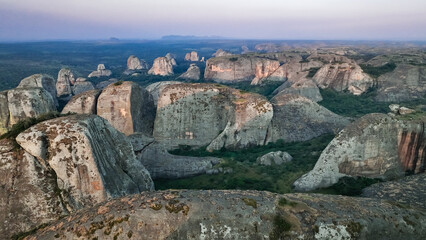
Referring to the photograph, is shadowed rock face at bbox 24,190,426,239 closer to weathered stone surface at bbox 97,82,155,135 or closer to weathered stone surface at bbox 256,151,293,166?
weathered stone surface at bbox 256,151,293,166

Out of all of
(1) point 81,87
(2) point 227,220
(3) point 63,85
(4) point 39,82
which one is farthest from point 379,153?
(1) point 81,87

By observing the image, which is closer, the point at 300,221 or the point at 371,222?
the point at 300,221

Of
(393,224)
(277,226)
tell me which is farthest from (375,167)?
(277,226)

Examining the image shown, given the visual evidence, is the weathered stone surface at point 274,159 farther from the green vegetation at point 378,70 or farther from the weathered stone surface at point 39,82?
the green vegetation at point 378,70

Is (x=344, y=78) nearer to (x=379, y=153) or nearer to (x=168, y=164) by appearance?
(x=379, y=153)

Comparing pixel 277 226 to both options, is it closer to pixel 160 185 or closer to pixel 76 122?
pixel 76 122

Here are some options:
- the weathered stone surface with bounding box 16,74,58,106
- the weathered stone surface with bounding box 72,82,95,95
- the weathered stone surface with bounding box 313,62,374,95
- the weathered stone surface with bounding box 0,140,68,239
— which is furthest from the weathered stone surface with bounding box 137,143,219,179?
the weathered stone surface with bounding box 72,82,95,95
